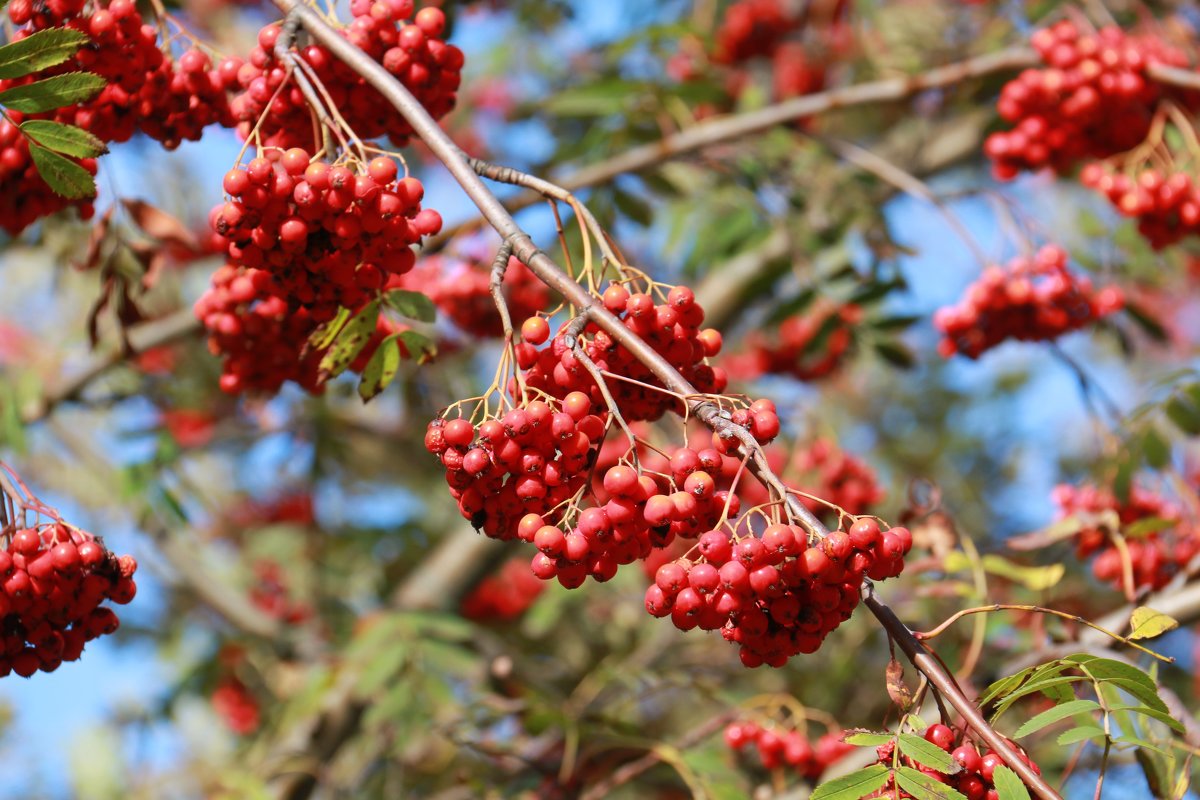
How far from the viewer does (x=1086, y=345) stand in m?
8.27

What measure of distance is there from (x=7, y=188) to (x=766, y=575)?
64.9 inches

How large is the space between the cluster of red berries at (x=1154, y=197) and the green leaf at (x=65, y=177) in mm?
2873

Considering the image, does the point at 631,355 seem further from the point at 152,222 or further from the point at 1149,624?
the point at 152,222

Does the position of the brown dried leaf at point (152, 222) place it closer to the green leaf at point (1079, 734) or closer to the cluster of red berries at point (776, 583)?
the cluster of red berries at point (776, 583)

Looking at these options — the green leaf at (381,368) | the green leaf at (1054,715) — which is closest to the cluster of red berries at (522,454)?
the green leaf at (381,368)

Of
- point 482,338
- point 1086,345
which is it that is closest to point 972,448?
point 1086,345

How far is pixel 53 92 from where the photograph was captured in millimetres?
1843

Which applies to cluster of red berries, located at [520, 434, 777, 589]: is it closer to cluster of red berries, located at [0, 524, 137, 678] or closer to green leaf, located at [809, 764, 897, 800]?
green leaf, located at [809, 764, 897, 800]

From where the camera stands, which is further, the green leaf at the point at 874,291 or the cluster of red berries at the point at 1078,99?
the green leaf at the point at 874,291

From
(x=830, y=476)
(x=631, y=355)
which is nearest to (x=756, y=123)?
(x=830, y=476)

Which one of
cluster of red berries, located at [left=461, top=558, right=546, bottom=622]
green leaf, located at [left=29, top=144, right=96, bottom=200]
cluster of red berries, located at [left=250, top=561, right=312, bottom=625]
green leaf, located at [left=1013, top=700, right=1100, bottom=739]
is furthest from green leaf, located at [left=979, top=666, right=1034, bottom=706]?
cluster of red berries, located at [left=250, top=561, right=312, bottom=625]

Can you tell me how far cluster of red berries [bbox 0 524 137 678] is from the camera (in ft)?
5.81

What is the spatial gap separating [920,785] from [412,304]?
4.03 feet

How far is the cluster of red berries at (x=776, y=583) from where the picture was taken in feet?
4.83
